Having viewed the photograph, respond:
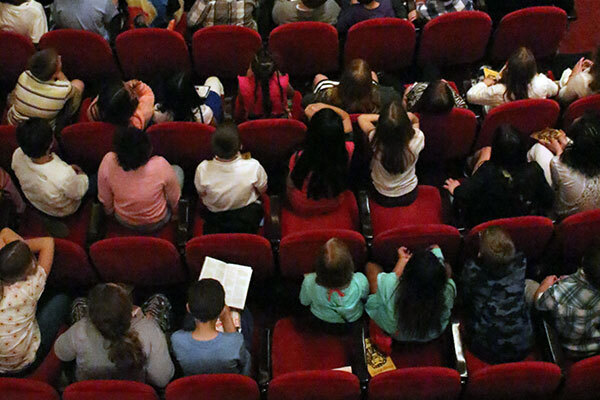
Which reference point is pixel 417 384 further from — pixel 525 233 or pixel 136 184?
pixel 136 184

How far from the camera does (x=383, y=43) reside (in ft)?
Result: 13.7

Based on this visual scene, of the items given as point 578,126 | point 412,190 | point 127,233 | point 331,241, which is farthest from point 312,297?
point 578,126

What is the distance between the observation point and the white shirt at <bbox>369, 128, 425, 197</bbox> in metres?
3.44

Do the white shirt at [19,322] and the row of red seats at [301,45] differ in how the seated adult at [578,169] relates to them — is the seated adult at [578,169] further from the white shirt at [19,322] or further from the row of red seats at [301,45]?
the white shirt at [19,322]

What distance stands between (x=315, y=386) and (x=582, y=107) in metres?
2.29

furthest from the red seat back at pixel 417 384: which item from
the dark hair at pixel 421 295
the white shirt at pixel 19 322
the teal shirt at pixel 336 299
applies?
the white shirt at pixel 19 322

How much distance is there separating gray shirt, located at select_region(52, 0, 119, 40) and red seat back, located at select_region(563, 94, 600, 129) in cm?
302

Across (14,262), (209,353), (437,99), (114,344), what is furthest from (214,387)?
(437,99)

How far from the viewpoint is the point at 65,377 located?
305 cm

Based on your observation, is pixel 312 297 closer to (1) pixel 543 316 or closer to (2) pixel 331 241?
(2) pixel 331 241

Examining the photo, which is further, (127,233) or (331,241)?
(127,233)

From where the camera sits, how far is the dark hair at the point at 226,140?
3.18m

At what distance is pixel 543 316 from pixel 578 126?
0.99 meters

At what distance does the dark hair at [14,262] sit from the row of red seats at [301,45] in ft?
5.51
